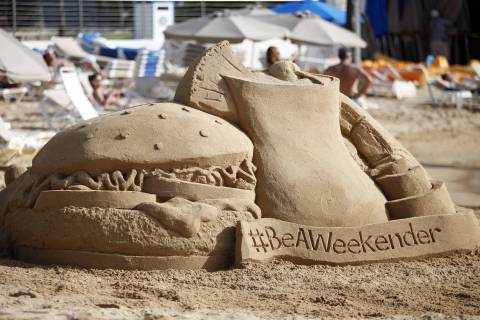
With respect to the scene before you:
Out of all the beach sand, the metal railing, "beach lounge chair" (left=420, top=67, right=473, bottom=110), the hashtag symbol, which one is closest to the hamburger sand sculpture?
the hashtag symbol

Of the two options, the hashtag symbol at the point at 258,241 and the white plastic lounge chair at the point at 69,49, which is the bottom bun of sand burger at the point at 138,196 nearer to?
the hashtag symbol at the point at 258,241

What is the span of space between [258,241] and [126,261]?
0.76 m

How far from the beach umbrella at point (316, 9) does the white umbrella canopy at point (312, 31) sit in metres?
5.54

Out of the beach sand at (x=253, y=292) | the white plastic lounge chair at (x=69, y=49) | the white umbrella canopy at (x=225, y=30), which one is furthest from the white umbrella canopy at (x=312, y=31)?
the beach sand at (x=253, y=292)

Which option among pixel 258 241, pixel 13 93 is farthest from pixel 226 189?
pixel 13 93

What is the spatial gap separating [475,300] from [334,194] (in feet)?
3.58

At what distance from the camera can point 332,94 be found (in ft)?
19.1

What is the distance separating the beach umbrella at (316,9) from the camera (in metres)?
25.0

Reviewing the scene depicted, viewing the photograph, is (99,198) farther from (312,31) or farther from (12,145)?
(312,31)

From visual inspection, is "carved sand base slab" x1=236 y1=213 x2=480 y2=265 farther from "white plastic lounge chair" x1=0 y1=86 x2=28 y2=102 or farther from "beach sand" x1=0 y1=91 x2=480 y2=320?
"white plastic lounge chair" x1=0 y1=86 x2=28 y2=102

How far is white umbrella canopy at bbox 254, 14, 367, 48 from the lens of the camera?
61.0 feet

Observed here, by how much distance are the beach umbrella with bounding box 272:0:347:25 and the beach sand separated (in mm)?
19898

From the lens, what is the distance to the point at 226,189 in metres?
5.16

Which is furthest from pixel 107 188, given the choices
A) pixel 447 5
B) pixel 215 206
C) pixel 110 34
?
pixel 447 5
